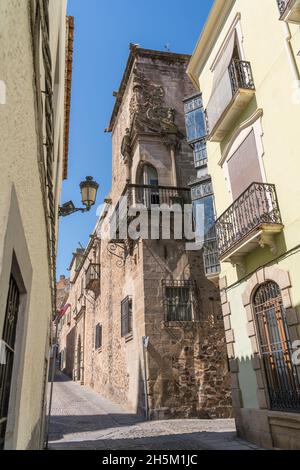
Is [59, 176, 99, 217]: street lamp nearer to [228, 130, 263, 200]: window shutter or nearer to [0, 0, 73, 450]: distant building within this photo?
[228, 130, 263, 200]: window shutter

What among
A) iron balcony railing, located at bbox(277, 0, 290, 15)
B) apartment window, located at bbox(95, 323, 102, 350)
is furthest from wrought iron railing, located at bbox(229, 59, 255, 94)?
apartment window, located at bbox(95, 323, 102, 350)

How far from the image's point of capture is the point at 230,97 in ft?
29.7

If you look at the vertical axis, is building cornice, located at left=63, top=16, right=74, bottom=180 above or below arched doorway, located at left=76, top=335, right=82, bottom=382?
above

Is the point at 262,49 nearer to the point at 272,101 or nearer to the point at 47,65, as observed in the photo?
the point at 272,101

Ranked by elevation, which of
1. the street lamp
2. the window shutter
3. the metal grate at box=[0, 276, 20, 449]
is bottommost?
the metal grate at box=[0, 276, 20, 449]

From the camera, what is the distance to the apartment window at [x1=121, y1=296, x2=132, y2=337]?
587 inches

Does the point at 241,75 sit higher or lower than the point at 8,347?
higher

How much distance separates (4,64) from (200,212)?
11.3m

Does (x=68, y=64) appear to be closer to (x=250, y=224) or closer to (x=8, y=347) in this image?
(x=250, y=224)

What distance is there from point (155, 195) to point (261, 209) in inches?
298

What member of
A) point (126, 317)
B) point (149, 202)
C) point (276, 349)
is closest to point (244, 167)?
point (276, 349)

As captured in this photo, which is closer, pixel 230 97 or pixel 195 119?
pixel 230 97

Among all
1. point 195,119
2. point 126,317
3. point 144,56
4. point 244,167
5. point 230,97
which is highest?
point 144,56

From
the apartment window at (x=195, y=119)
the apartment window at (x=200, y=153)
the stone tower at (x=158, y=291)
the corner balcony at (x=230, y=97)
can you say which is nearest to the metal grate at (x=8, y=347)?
the corner balcony at (x=230, y=97)
